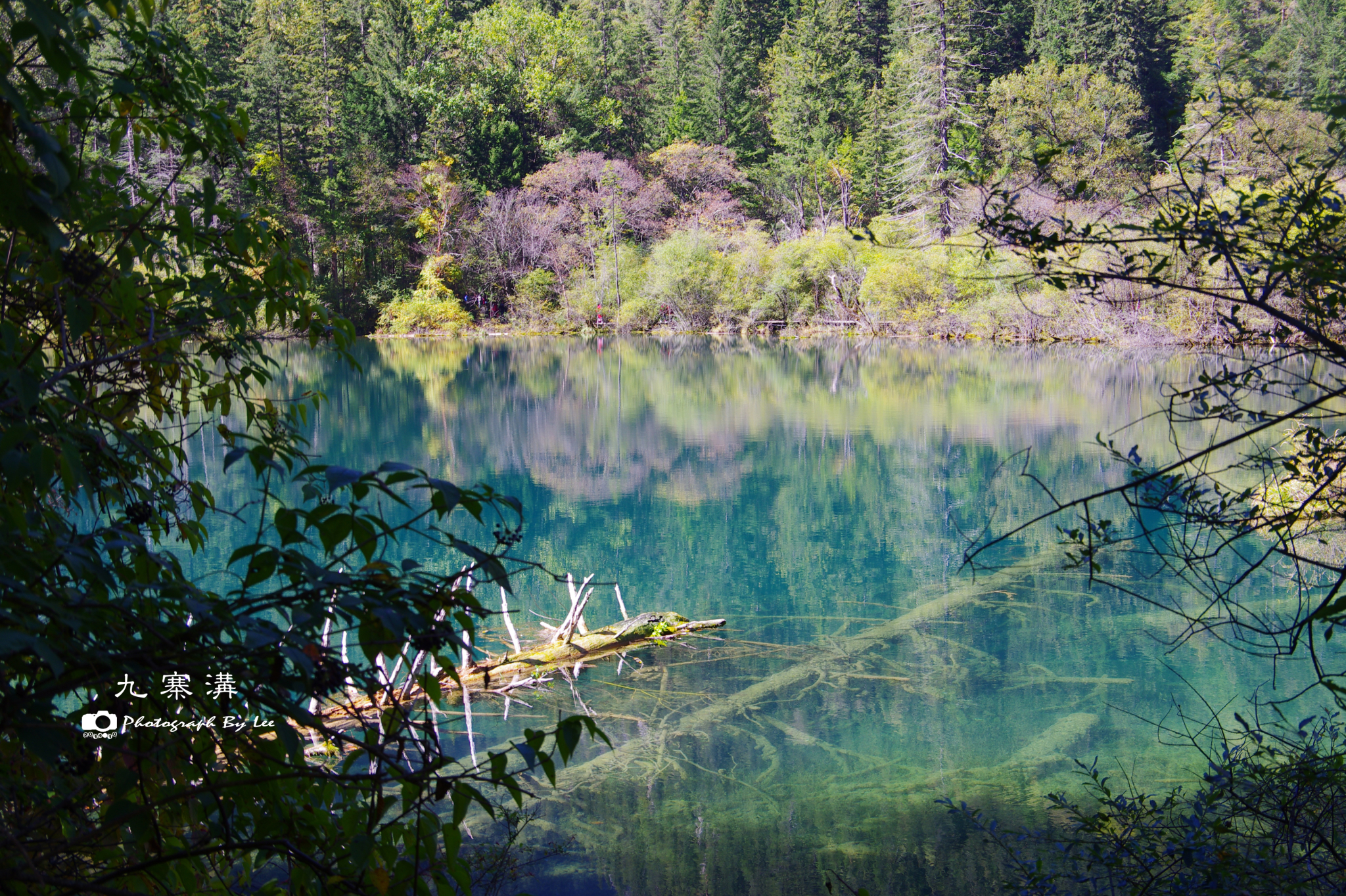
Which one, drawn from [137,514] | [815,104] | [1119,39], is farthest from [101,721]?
[1119,39]

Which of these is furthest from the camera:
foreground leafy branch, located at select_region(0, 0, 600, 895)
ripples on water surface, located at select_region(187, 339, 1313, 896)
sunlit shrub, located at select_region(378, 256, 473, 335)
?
sunlit shrub, located at select_region(378, 256, 473, 335)

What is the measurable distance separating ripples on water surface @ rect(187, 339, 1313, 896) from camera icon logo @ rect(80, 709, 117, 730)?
8.73ft

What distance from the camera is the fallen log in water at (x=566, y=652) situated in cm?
521

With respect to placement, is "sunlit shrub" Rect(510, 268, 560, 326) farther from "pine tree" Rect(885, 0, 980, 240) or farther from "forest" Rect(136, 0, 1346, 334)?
"pine tree" Rect(885, 0, 980, 240)

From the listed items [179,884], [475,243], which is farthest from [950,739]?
[475,243]

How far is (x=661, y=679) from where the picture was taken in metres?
5.79

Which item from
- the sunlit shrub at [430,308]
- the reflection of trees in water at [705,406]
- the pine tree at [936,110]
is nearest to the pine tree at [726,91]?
the pine tree at [936,110]

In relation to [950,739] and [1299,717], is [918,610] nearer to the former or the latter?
[950,739]

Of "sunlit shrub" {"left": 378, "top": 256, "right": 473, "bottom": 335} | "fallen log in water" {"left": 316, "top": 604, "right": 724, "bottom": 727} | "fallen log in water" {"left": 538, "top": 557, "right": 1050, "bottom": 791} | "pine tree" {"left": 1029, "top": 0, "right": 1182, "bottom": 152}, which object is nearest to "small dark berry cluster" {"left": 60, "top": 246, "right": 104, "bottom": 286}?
"fallen log in water" {"left": 538, "top": 557, "right": 1050, "bottom": 791}

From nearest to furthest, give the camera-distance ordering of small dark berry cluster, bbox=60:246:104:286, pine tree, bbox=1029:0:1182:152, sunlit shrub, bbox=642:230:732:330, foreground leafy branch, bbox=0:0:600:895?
foreground leafy branch, bbox=0:0:600:895 → small dark berry cluster, bbox=60:246:104:286 → sunlit shrub, bbox=642:230:732:330 → pine tree, bbox=1029:0:1182:152

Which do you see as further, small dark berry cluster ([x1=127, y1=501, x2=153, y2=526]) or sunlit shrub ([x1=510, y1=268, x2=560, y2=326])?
sunlit shrub ([x1=510, y1=268, x2=560, y2=326])

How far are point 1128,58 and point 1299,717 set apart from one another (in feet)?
126

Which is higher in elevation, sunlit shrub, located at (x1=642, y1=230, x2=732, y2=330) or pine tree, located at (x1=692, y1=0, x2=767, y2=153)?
pine tree, located at (x1=692, y1=0, x2=767, y2=153)

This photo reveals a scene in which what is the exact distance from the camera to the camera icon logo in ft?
4.63
